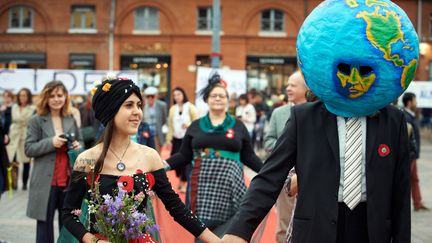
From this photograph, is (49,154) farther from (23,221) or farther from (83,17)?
(83,17)

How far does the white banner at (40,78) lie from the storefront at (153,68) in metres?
15.0

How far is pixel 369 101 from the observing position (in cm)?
314

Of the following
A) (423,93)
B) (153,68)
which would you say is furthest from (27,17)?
(423,93)

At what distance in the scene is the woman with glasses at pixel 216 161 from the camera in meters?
6.29

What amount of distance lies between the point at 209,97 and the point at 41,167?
1.90 metres

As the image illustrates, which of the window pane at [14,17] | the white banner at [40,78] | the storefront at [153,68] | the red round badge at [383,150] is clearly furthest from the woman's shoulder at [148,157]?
the window pane at [14,17]

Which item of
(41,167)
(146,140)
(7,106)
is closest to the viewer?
(41,167)

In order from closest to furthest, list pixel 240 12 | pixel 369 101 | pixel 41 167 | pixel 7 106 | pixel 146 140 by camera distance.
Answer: pixel 369 101 → pixel 41 167 → pixel 146 140 → pixel 7 106 → pixel 240 12

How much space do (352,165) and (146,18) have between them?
97.6 ft

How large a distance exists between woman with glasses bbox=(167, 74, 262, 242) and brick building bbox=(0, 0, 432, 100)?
998 inches

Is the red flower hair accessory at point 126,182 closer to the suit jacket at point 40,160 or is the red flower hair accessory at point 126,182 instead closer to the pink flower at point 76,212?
the pink flower at point 76,212

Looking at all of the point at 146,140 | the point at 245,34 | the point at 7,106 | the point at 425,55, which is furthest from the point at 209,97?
the point at 425,55

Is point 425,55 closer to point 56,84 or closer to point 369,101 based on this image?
point 56,84

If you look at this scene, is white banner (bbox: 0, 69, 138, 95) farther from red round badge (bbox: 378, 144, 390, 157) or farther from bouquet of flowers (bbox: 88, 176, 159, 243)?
red round badge (bbox: 378, 144, 390, 157)
